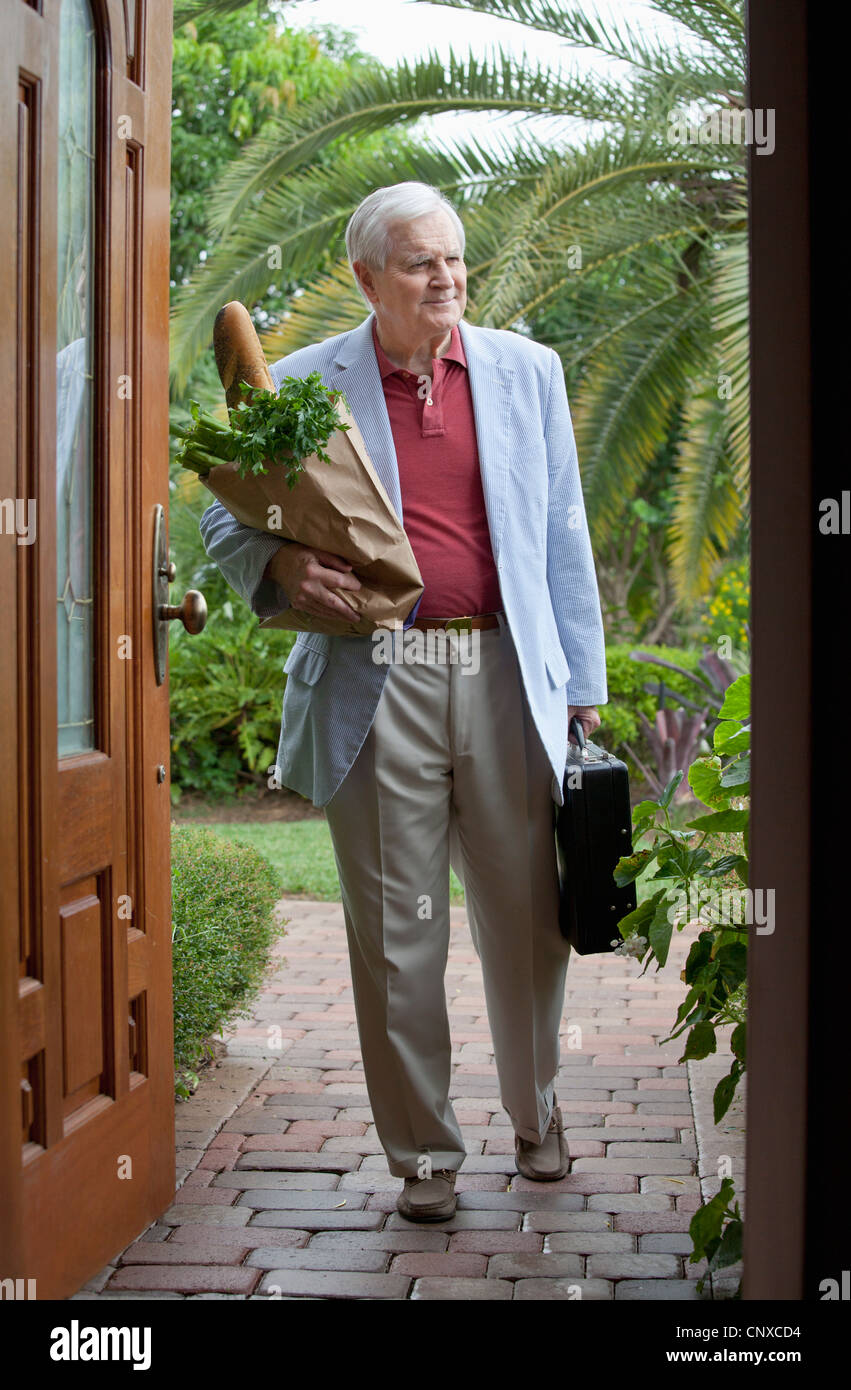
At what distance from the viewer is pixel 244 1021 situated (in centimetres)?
486

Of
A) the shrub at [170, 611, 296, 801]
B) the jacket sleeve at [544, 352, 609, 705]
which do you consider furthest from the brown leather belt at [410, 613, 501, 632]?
the shrub at [170, 611, 296, 801]

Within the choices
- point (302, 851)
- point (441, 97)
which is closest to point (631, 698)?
point (302, 851)

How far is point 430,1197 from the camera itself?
311 centimetres

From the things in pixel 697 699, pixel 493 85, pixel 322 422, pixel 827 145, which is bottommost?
pixel 697 699

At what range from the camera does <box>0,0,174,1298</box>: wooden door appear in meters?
2.37

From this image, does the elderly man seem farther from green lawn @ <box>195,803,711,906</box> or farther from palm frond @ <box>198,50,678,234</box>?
palm frond @ <box>198,50,678,234</box>

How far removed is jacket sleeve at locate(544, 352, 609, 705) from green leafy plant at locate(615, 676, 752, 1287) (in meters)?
0.41

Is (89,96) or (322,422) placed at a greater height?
(89,96)

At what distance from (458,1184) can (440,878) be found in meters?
0.80

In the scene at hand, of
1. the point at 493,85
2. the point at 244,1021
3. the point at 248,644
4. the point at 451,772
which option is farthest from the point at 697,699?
the point at 451,772

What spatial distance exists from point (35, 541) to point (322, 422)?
0.61m

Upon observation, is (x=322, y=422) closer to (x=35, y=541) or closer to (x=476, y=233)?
(x=35, y=541)

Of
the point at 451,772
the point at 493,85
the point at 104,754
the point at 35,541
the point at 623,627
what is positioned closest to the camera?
the point at 35,541
